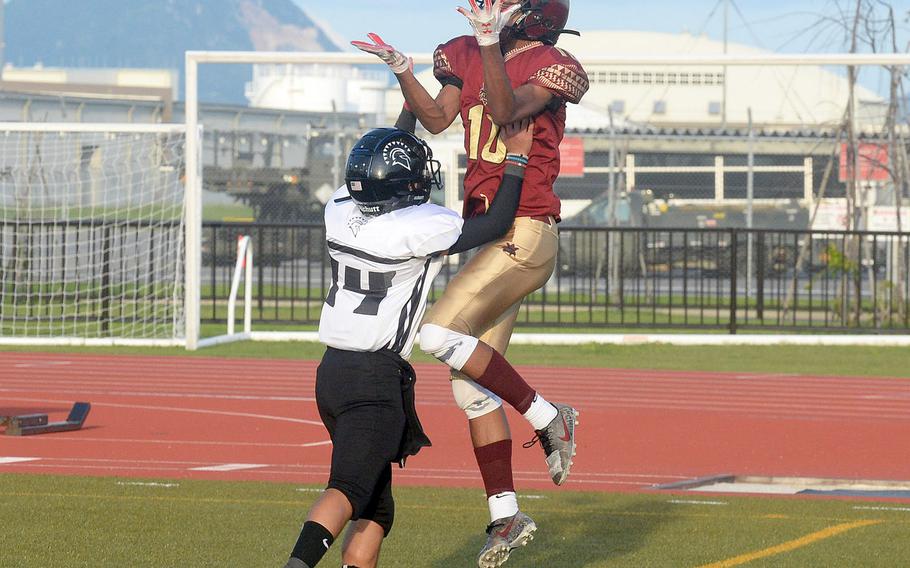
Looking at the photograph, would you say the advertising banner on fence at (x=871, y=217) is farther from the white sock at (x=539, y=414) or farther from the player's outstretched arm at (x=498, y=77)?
the white sock at (x=539, y=414)

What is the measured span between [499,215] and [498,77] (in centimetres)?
52

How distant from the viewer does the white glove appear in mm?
6008

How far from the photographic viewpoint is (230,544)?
6.85m

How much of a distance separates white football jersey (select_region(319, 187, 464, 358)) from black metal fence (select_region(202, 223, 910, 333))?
1525cm

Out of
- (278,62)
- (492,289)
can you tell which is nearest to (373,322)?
(492,289)

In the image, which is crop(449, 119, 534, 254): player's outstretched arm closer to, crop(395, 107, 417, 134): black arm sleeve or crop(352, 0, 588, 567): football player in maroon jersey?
crop(352, 0, 588, 567): football player in maroon jersey

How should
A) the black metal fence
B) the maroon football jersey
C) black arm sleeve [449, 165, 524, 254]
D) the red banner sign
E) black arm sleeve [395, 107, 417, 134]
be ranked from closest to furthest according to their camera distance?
1. black arm sleeve [449, 165, 524, 254]
2. the maroon football jersey
3. black arm sleeve [395, 107, 417, 134]
4. the black metal fence
5. the red banner sign

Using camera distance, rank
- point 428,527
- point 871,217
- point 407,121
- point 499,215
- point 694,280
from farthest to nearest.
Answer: point 871,217
point 694,280
point 428,527
point 407,121
point 499,215

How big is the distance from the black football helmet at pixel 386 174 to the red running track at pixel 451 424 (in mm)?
3602

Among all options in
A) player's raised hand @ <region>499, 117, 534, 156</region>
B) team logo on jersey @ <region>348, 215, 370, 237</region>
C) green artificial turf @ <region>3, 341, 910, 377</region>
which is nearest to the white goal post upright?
green artificial turf @ <region>3, 341, 910, 377</region>

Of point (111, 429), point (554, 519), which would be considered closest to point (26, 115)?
point (111, 429)

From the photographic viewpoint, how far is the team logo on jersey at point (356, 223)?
5.41 metres

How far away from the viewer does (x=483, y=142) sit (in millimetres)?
6605

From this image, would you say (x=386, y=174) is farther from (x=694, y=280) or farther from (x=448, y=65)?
(x=694, y=280)
